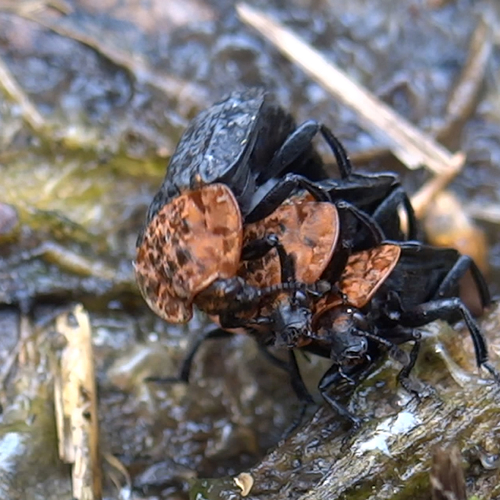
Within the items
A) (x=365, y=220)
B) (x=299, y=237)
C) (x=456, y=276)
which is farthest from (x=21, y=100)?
(x=456, y=276)

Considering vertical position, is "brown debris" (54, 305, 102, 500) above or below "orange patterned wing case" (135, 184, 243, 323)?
below

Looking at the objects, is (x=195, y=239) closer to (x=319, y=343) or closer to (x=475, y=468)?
(x=319, y=343)

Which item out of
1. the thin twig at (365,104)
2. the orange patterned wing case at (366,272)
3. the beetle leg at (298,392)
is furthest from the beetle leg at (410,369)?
the thin twig at (365,104)

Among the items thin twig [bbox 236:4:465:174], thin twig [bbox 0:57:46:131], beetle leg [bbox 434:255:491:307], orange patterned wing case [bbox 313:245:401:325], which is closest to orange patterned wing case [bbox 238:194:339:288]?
orange patterned wing case [bbox 313:245:401:325]

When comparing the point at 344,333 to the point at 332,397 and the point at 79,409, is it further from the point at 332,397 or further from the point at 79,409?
the point at 79,409

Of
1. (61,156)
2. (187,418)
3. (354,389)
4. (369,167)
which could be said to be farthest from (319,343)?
(61,156)

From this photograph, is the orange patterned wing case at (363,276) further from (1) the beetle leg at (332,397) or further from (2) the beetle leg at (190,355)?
(2) the beetle leg at (190,355)

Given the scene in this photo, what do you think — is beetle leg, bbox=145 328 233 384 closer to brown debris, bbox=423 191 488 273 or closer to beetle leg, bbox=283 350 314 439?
beetle leg, bbox=283 350 314 439
